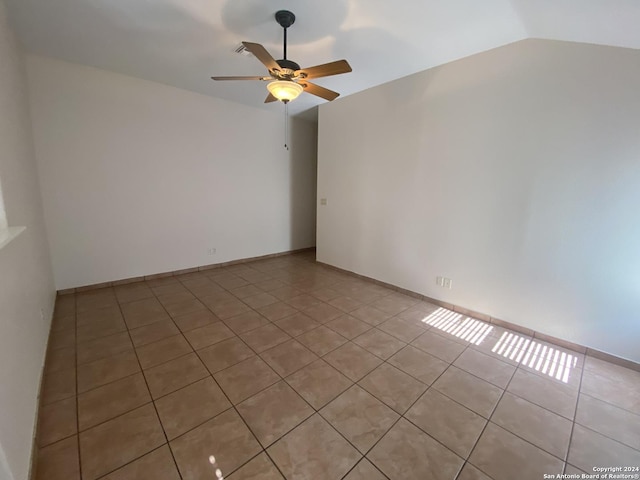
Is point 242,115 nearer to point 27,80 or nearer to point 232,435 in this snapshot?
point 27,80

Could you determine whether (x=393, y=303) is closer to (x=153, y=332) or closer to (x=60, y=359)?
(x=153, y=332)

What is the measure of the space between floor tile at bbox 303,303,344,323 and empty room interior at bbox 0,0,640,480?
0.05 meters

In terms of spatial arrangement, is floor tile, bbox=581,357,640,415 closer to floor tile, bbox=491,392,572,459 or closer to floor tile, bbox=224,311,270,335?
floor tile, bbox=491,392,572,459

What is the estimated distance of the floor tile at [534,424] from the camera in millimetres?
1433

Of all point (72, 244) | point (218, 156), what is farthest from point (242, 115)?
point (72, 244)

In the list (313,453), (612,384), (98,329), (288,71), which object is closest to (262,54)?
(288,71)

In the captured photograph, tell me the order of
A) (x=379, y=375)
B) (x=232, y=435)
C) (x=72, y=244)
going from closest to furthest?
(x=232, y=435) → (x=379, y=375) → (x=72, y=244)

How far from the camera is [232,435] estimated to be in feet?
4.69

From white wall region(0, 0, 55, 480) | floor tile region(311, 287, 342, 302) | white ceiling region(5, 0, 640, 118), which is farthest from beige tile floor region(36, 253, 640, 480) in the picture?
white ceiling region(5, 0, 640, 118)

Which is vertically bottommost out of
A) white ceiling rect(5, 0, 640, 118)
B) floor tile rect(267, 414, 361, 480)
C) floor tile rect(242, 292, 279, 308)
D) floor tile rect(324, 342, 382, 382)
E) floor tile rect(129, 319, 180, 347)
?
floor tile rect(267, 414, 361, 480)

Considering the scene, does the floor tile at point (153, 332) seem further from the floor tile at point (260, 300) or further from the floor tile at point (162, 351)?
the floor tile at point (260, 300)

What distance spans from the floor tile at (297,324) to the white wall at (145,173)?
2211 mm

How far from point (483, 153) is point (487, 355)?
1887 mm

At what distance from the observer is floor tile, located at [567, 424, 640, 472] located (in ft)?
4.39
